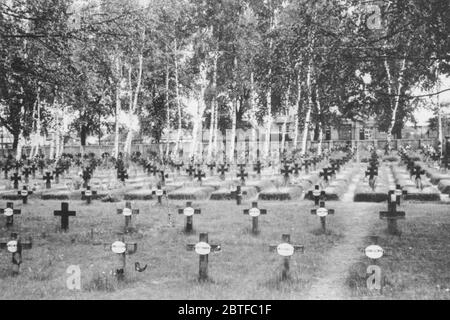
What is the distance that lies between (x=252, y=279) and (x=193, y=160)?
80.9 ft

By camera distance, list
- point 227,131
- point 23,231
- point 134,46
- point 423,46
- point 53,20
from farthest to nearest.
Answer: point 227,131 → point 134,46 → point 23,231 → point 53,20 → point 423,46

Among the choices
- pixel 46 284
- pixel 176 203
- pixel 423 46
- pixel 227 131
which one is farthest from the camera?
pixel 227 131

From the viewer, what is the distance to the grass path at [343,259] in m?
7.41

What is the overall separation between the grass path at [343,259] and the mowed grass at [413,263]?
7.4 inches

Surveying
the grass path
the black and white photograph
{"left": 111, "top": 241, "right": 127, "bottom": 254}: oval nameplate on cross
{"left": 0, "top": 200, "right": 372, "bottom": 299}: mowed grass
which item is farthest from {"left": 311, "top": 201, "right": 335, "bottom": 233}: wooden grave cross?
{"left": 111, "top": 241, "right": 127, "bottom": 254}: oval nameplate on cross

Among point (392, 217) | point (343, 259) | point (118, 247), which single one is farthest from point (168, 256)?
point (392, 217)

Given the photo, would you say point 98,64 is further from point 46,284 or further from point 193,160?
point 193,160

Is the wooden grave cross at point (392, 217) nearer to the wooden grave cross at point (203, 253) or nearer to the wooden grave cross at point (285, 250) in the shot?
the wooden grave cross at point (285, 250)

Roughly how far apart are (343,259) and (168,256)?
321 centimetres

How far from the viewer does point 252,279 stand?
8.06 meters

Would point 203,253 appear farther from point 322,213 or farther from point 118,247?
point 322,213

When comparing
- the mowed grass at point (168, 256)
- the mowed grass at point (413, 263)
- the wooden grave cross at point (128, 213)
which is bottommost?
the mowed grass at point (168, 256)

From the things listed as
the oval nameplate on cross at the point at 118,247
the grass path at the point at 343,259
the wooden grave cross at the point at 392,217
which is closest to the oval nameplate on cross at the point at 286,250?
the grass path at the point at 343,259

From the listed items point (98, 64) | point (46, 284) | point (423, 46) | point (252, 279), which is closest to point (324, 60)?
point (423, 46)
